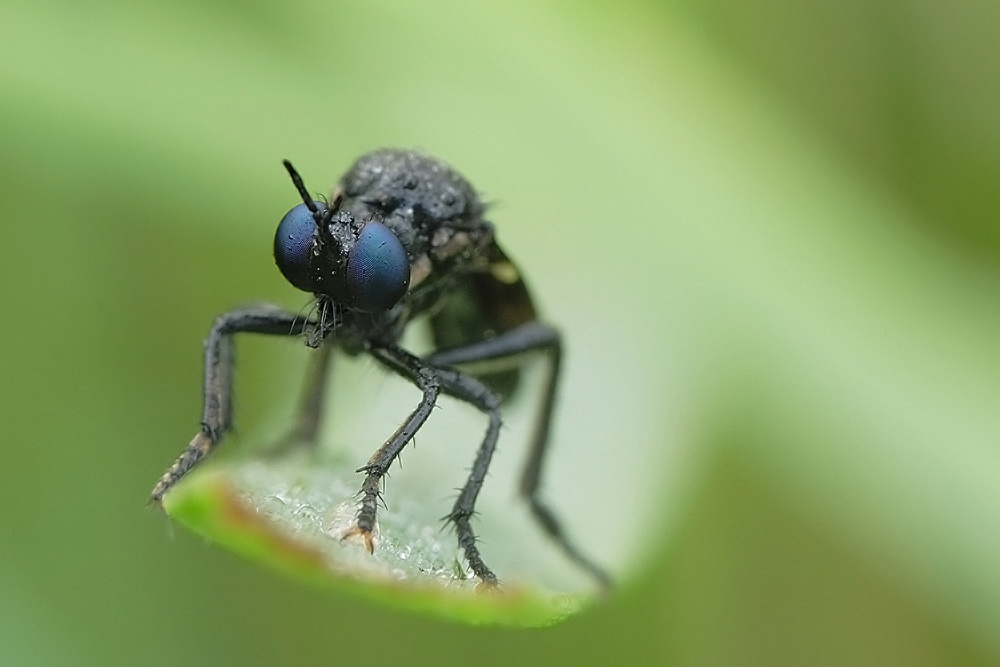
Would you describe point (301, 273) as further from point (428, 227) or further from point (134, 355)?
point (134, 355)

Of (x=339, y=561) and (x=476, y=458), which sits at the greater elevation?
(x=339, y=561)

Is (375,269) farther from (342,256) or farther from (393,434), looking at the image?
(393,434)

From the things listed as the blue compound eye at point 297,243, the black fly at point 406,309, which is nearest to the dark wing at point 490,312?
the black fly at point 406,309

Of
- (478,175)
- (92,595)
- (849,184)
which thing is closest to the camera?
(92,595)

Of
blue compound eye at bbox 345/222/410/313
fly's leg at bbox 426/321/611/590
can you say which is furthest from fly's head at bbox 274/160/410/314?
fly's leg at bbox 426/321/611/590

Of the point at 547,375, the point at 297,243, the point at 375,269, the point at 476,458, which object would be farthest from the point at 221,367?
the point at 547,375

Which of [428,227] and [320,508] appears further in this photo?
[428,227]

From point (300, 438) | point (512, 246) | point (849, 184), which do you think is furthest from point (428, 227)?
point (849, 184)
